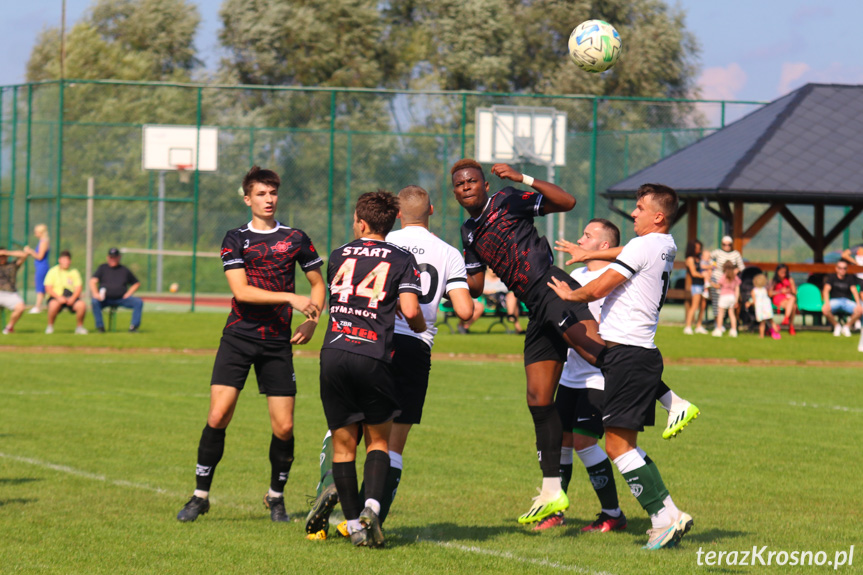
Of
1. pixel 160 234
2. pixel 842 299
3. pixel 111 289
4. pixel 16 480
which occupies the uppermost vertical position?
pixel 160 234

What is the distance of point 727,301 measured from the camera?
22.5m

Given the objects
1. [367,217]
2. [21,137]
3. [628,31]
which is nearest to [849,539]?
[367,217]

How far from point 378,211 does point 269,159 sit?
2774cm

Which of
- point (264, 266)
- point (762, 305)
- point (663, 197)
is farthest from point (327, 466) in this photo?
point (762, 305)

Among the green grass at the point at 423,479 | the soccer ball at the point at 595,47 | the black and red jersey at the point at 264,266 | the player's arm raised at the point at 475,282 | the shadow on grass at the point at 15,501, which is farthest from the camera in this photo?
the soccer ball at the point at 595,47

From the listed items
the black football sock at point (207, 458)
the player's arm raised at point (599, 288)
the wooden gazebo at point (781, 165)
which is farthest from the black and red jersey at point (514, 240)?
the wooden gazebo at point (781, 165)

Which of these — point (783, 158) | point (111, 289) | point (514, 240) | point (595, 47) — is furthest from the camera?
point (783, 158)

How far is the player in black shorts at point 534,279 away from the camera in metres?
6.53

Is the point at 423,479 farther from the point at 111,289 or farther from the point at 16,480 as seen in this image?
the point at 111,289

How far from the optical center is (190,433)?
10.4 meters

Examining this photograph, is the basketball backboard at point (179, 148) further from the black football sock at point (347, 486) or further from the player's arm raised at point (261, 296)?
the black football sock at point (347, 486)

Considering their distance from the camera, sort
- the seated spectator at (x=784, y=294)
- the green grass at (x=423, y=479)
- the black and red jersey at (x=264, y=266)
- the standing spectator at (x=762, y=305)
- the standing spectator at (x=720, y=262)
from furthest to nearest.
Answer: the seated spectator at (x=784, y=294), the standing spectator at (x=720, y=262), the standing spectator at (x=762, y=305), the black and red jersey at (x=264, y=266), the green grass at (x=423, y=479)

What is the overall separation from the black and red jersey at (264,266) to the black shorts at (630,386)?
2.02 metres

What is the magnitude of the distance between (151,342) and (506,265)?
1388 centimetres
